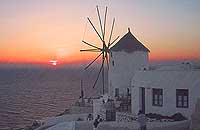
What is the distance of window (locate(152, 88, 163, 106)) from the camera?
24297mm

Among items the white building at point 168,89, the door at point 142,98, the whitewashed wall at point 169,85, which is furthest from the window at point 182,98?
the door at point 142,98

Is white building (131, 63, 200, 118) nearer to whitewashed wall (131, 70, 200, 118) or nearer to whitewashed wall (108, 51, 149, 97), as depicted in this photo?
whitewashed wall (131, 70, 200, 118)

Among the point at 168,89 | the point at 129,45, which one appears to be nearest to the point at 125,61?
the point at 129,45

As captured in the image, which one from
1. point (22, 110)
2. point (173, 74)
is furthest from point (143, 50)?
point (22, 110)

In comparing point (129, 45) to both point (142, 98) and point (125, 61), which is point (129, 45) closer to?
point (125, 61)

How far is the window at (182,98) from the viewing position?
23234 mm

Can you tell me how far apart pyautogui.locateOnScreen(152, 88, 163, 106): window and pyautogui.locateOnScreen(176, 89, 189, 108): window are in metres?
1.11

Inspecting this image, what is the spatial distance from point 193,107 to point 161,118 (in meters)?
1.89

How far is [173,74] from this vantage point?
23656 mm

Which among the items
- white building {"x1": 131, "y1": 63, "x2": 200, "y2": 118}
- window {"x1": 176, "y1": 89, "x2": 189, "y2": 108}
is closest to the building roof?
white building {"x1": 131, "y1": 63, "x2": 200, "y2": 118}

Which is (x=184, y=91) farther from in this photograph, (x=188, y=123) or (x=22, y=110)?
(x=22, y=110)

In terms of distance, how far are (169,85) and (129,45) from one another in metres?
7.74

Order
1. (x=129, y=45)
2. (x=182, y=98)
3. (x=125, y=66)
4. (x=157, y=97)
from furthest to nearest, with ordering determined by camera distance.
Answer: (x=125, y=66)
(x=129, y=45)
(x=157, y=97)
(x=182, y=98)

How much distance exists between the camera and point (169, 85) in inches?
934
